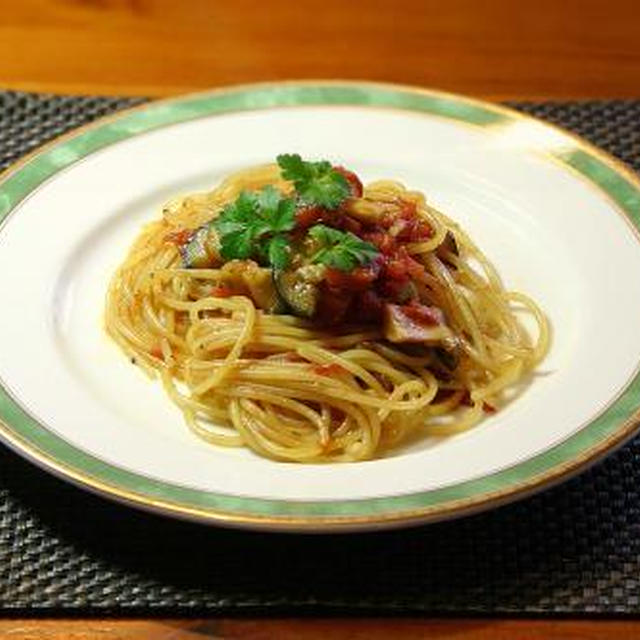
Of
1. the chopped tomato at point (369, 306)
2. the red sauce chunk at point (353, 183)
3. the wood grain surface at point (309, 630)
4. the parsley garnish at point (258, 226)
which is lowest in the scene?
the wood grain surface at point (309, 630)

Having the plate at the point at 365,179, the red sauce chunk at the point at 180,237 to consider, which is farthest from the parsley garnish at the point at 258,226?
the plate at the point at 365,179

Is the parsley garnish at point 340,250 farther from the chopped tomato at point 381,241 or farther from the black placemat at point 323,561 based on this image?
the black placemat at point 323,561

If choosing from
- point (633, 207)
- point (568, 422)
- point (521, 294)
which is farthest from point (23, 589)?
point (633, 207)

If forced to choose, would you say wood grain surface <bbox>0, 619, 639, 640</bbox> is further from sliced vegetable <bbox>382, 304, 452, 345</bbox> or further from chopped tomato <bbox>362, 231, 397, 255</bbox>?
chopped tomato <bbox>362, 231, 397, 255</bbox>

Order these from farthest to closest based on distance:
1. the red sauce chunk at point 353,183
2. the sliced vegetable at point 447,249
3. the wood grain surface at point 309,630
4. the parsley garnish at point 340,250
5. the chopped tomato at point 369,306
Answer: the sliced vegetable at point 447,249
the red sauce chunk at point 353,183
the chopped tomato at point 369,306
the parsley garnish at point 340,250
the wood grain surface at point 309,630

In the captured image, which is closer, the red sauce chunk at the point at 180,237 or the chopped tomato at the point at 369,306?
the chopped tomato at the point at 369,306

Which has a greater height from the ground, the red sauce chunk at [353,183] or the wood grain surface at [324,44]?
the wood grain surface at [324,44]

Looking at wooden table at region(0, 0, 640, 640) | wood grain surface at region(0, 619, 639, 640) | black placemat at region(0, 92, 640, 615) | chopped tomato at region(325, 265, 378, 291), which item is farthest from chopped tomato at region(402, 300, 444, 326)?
wooden table at region(0, 0, 640, 640)

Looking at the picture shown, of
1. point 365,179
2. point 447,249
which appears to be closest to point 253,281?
point 447,249
